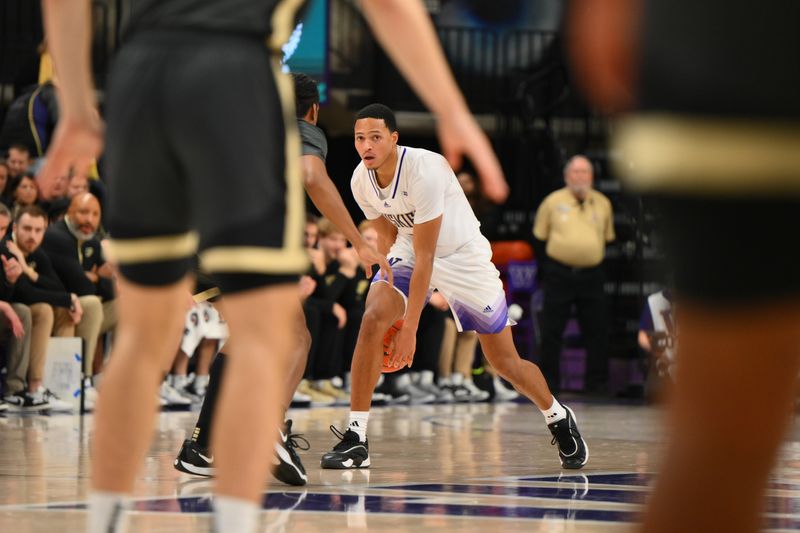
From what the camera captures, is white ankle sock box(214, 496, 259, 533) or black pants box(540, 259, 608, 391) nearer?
white ankle sock box(214, 496, 259, 533)

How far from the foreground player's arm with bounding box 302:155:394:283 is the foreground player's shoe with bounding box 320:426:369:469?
0.88 metres

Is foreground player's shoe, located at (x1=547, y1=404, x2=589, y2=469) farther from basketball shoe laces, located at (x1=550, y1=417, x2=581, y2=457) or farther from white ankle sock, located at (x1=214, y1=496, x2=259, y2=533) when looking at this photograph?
white ankle sock, located at (x1=214, y1=496, x2=259, y2=533)

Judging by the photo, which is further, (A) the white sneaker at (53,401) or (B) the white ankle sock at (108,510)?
(A) the white sneaker at (53,401)

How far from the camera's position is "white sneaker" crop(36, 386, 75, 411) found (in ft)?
31.9

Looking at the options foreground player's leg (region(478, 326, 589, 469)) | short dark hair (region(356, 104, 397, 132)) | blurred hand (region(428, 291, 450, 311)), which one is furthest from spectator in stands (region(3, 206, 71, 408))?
foreground player's leg (region(478, 326, 589, 469))

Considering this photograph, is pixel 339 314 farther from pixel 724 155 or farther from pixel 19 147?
pixel 724 155

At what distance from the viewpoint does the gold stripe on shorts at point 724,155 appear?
1.48 metres

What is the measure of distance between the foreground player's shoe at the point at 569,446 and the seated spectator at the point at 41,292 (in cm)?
478

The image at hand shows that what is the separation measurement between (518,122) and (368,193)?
10.3 m

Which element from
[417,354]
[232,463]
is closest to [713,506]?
[232,463]

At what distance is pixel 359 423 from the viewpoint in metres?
6.23

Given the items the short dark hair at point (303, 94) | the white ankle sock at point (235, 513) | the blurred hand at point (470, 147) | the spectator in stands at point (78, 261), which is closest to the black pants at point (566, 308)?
the spectator in stands at point (78, 261)

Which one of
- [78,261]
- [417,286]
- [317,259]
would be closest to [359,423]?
[417,286]

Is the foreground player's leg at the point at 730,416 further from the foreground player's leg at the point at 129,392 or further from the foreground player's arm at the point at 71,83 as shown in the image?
the foreground player's arm at the point at 71,83
